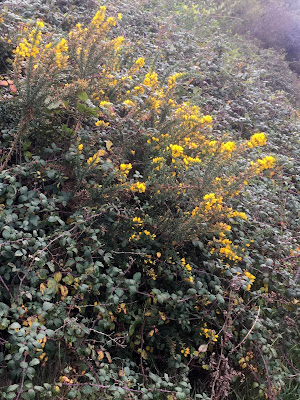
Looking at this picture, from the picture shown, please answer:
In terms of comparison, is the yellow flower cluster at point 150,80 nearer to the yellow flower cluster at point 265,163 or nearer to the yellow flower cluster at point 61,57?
the yellow flower cluster at point 61,57

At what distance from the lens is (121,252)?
6.20 ft

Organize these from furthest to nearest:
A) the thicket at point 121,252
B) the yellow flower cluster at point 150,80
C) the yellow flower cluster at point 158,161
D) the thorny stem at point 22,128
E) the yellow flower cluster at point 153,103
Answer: the yellow flower cluster at point 150,80, the yellow flower cluster at point 153,103, the yellow flower cluster at point 158,161, the thorny stem at point 22,128, the thicket at point 121,252

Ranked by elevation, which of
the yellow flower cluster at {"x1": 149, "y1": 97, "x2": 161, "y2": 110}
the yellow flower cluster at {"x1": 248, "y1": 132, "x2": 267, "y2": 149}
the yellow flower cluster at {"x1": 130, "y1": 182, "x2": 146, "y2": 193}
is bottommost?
the yellow flower cluster at {"x1": 130, "y1": 182, "x2": 146, "y2": 193}

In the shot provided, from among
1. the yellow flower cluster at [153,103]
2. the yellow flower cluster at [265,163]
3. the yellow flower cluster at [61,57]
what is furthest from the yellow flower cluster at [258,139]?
the yellow flower cluster at [61,57]

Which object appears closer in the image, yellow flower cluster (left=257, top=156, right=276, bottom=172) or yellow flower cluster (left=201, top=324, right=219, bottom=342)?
yellow flower cluster (left=201, top=324, right=219, bottom=342)

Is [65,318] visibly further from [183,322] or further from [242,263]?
[242,263]

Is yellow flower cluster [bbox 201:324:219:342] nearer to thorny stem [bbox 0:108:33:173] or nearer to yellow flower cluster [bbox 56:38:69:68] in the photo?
thorny stem [bbox 0:108:33:173]

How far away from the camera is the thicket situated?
5.41 feet

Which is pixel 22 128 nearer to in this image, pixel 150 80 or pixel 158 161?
pixel 158 161

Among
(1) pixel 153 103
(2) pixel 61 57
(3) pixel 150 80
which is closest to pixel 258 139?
(1) pixel 153 103

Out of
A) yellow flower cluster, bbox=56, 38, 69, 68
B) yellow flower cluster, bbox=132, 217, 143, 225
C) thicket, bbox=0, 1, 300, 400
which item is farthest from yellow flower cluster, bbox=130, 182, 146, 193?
yellow flower cluster, bbox=56, 38, 69, 68

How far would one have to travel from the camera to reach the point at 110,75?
2686 mm

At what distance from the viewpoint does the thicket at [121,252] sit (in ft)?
5.41

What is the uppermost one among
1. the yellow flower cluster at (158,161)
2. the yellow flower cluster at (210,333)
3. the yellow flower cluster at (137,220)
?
the yellow flower cluster at (158,161)
